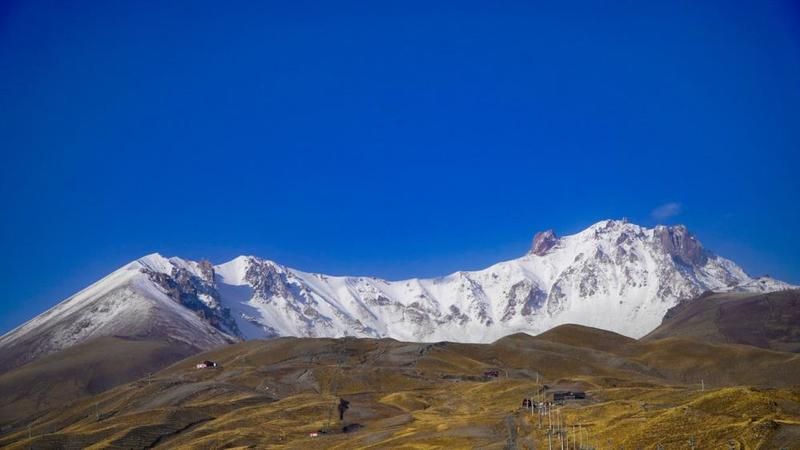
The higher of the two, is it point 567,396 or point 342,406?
point 342,406

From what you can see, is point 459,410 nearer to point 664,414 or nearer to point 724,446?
point 664,414

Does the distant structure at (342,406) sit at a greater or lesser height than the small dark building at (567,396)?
greater

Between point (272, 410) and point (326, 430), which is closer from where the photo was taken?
point (326, 430)

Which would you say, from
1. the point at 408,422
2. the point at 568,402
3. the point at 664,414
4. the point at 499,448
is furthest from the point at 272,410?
the point at 664,414

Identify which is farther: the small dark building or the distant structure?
the distant structure

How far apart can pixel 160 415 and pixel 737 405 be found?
13193 centimetres

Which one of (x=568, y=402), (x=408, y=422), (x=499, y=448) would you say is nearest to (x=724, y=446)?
(x=499, y=448)

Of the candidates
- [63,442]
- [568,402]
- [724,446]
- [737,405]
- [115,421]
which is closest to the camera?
[724,446]

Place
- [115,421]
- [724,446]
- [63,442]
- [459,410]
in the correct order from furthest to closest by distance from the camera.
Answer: [115,421]
[459,410]
[63,442]
[724,446]

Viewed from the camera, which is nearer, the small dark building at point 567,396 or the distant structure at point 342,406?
the small dark building at point 567,396

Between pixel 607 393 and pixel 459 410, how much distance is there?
3236cm

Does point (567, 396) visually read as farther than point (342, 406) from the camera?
No

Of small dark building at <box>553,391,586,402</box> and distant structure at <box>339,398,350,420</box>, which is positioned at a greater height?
distant structure at <box>339,398,350,420</box>

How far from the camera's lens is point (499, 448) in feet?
348
